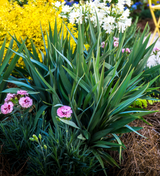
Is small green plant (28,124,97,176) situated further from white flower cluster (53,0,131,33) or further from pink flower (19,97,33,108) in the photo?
white flower cluster (53,0,131,33)

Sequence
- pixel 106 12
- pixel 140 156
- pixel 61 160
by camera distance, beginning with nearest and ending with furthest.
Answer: pixel 61 160
pixel 140 156
pixel 106 12

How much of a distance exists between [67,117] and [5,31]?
119cm

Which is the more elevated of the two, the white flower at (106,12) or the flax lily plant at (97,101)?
the white flower at (106,12)

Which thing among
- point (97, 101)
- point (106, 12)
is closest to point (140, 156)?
point (97, 101)

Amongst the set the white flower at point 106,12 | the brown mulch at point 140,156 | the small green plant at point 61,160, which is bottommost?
the brown mulch at point 140,156

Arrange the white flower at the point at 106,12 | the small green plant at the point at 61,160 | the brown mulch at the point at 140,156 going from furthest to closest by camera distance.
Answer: the white flower at the point at 106,12 < the brown mulch at the point at 140,156 < the small green plant at the point at 61,160

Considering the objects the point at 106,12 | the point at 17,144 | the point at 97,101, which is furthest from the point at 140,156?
the point at 106,12

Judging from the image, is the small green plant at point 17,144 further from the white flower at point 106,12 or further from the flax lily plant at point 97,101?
the white flower at point 106,12

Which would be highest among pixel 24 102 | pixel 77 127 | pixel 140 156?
pixel 24 102

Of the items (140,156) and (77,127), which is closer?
(77,127)

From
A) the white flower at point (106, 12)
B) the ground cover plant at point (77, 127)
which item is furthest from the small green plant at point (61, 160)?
the white flower at point (106, 12)

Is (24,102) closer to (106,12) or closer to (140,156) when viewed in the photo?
(140,156)

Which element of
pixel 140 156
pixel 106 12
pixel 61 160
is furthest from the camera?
pixel 106 12

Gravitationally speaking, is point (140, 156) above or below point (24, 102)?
below
